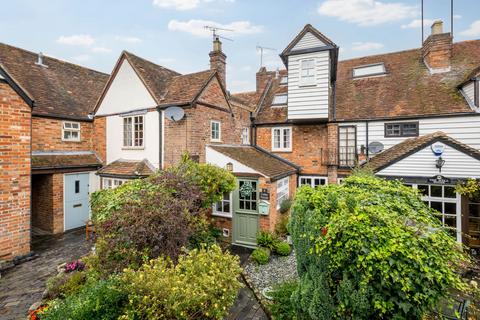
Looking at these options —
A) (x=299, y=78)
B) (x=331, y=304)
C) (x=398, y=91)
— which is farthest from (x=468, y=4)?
(x=331, y=304)

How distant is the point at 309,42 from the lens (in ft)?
41.8

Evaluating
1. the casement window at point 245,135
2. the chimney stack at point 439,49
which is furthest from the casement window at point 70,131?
the chimney stack at point 439,49

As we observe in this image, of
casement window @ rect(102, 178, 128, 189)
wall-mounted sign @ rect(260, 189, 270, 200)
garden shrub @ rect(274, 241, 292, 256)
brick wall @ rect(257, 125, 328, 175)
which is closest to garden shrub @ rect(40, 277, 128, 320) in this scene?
garden shrub @ rect(274, 241, 292, 256)

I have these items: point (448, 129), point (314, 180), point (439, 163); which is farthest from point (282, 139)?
point (448, 129)

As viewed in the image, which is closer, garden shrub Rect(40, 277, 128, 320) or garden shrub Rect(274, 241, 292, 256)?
garden shrub Rect(40, 277, 128, 320)

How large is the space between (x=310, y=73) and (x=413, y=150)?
6491 millimetres

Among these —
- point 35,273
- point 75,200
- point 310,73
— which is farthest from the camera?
point 310,73

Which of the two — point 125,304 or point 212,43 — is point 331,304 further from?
point 212,43

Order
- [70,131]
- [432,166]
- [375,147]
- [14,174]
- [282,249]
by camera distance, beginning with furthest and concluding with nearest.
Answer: [375,147] → [70,131] → [432,166] → [282,249] → [14,174]

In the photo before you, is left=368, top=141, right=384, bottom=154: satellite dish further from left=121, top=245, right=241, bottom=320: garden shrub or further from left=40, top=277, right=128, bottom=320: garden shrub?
left=40, top=277, right=128, bottom=320: garden shrub

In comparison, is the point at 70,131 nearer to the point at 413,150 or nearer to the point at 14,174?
the point at 14,174

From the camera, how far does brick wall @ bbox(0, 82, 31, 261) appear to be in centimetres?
791

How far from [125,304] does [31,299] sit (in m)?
4.13

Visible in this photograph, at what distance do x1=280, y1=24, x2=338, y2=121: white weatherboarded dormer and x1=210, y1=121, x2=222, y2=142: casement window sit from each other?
172 inches
